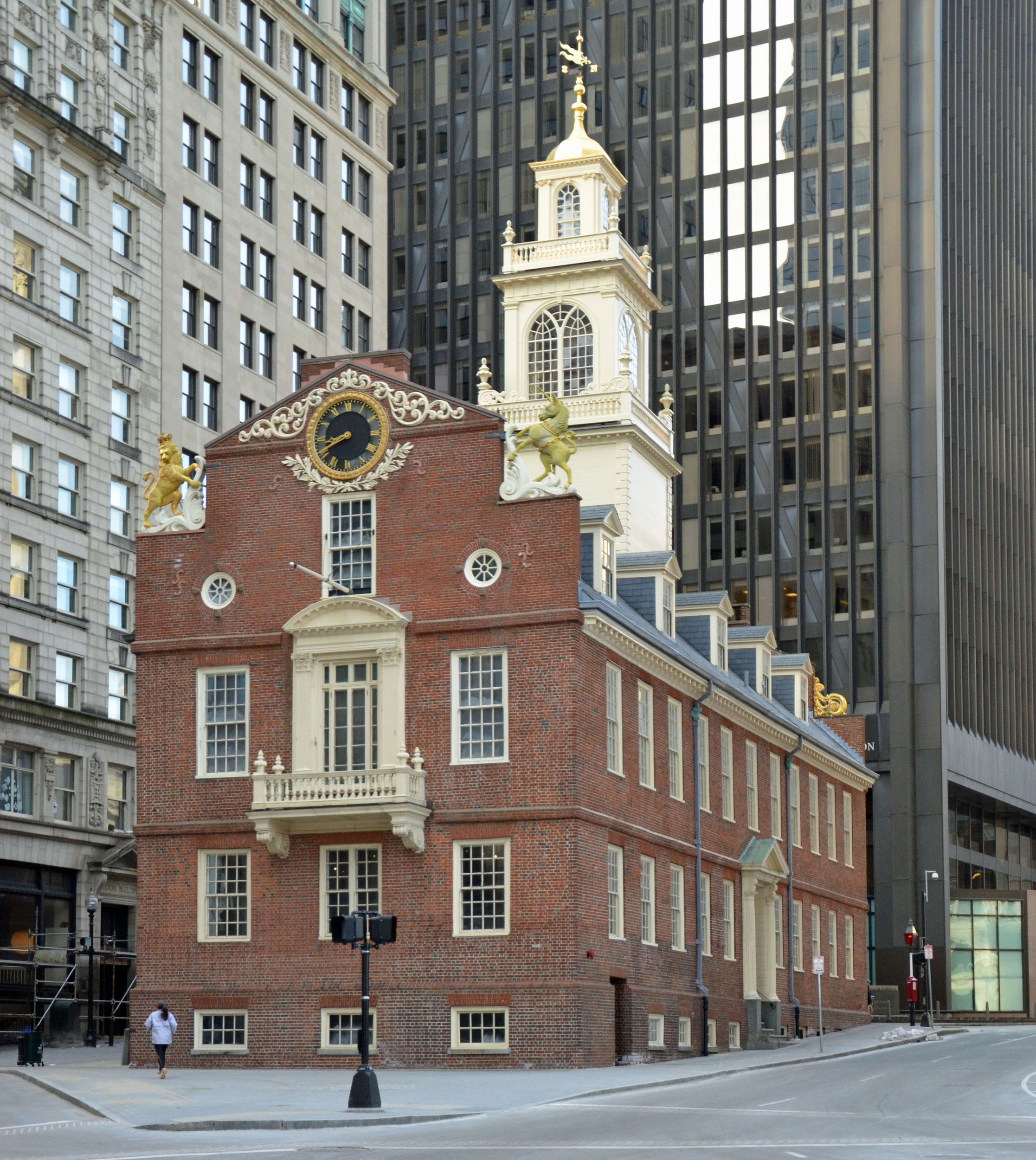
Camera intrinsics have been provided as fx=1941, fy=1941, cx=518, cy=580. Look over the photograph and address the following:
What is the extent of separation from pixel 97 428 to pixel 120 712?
966 cm

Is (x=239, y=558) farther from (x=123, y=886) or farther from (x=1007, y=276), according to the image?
(x=1007, y=276)

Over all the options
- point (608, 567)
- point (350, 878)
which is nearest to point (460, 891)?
point (350, 878)

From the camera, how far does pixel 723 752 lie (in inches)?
2148

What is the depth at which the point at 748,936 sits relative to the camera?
183 feet

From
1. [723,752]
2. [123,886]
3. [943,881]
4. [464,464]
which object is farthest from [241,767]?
[943,881]

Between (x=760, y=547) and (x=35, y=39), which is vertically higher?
(x=35, y=39)

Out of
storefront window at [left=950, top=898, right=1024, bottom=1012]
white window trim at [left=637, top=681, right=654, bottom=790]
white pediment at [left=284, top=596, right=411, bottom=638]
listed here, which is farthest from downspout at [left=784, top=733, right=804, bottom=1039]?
storefront window at [left=950, top=898, right=1024, bottom=1012]

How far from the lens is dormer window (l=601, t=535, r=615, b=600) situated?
158 feet

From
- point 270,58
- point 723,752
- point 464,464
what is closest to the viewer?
point 464,464

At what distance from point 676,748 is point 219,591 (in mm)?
12787

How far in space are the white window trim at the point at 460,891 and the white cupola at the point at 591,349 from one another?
1530 cm

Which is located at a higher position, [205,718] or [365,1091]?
[205,718]

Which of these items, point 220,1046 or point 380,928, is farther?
point 220,1046

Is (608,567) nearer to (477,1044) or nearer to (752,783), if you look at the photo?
(752,783)
